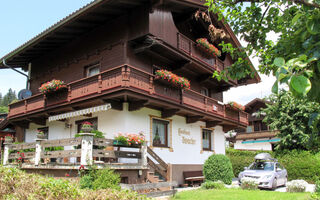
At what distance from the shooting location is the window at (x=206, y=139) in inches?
764

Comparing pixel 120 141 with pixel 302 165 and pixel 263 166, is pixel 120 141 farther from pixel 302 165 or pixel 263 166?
pixel 302 165

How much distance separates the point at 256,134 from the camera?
3744cm

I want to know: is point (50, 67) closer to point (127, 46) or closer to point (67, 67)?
point (67, 67)

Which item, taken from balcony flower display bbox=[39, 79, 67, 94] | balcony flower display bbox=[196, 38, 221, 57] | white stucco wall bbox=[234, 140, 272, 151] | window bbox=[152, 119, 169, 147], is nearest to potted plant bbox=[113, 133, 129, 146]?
window bbox=[152, 119, 169, 147]

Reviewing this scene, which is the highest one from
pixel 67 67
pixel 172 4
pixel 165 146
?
pixel 172 4

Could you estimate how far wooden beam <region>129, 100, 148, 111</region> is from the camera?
13.1 m

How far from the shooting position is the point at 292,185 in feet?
45.2

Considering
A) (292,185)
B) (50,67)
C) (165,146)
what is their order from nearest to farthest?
1. (292,185)
2. (165,146)
3. (50,67)

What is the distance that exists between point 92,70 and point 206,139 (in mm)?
9062

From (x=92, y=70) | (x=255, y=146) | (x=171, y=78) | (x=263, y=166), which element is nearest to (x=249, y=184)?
(x=263, y=166)

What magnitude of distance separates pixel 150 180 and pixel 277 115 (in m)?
17.1

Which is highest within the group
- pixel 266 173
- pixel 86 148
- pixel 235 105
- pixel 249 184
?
pixel 235 105

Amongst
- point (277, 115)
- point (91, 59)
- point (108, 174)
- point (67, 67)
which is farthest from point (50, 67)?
point (277, 115)

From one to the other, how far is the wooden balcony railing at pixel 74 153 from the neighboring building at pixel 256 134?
27620 mm
